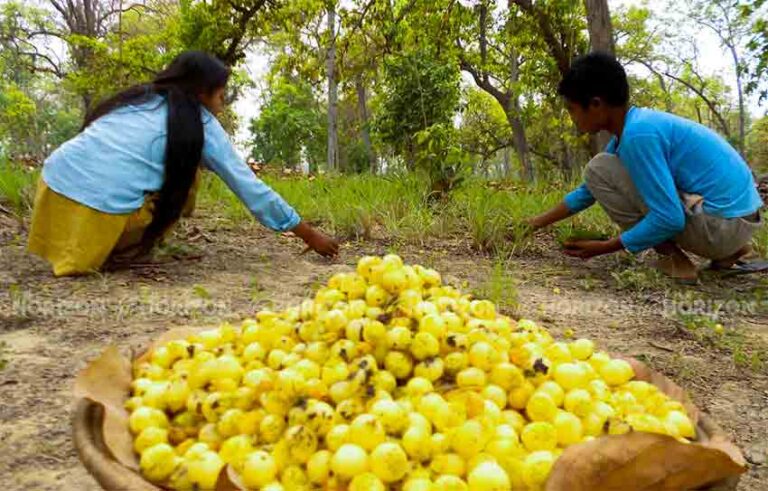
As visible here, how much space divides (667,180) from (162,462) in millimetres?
2634

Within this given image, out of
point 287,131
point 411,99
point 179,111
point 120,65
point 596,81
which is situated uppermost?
point 287,131

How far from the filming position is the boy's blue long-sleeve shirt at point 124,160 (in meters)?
2.87

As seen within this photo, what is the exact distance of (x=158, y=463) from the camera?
0.92 meters

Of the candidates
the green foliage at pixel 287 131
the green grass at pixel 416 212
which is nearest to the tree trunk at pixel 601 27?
the green grass at pixel 416 212

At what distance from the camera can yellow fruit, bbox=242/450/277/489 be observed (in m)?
0.88

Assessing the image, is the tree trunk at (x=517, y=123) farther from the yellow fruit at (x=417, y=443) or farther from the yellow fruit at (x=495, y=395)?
the yellow fruit at (x=417, y=443)

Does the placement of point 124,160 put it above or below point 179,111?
below

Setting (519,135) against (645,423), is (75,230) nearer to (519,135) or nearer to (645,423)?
(645,423)

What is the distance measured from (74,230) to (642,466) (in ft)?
9.25

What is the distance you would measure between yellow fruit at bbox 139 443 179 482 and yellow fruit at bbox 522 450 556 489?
524 mm

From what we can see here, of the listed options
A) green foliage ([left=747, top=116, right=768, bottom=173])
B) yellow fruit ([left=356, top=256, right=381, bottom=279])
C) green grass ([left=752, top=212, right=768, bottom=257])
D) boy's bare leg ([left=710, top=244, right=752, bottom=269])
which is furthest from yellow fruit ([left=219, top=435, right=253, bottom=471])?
green foliage ([left=747, top=116, right=768, bottom=173])

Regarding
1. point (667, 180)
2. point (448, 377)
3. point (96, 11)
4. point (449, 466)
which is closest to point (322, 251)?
point (667, 180)

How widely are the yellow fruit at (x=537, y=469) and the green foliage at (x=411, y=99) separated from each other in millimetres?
4855

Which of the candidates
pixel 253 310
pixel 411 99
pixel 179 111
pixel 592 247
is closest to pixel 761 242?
pixel 592 247
